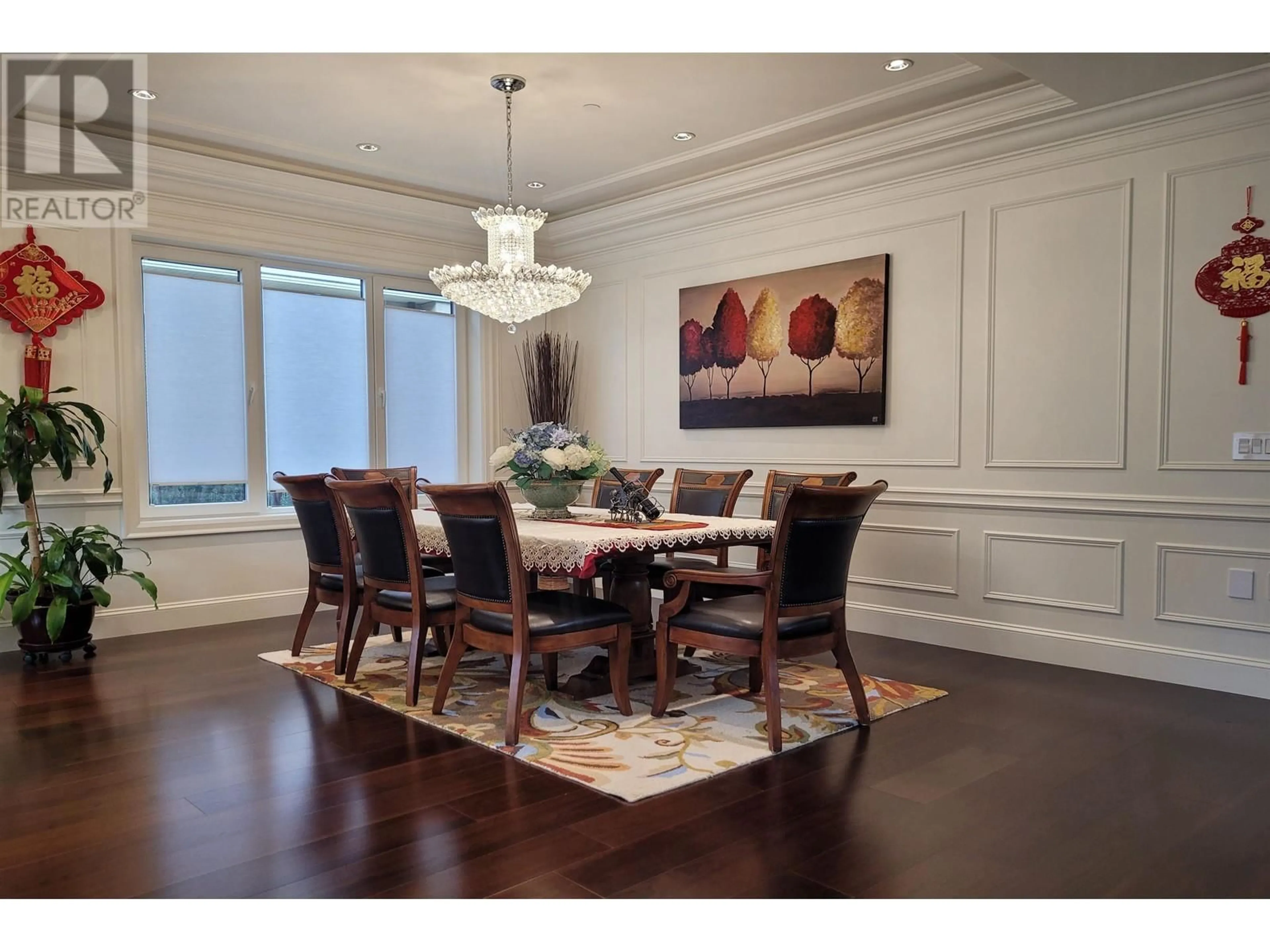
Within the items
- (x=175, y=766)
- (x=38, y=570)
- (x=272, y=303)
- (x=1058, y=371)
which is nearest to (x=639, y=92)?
(x=1058, y=371)

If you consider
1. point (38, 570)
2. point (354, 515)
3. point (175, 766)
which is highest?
point (354, 515)

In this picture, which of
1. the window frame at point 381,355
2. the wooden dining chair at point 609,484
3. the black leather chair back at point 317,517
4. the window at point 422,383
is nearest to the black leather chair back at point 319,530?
the black leather chair back at point 317,517

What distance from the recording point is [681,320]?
606cm

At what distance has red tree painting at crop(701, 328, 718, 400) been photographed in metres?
5.86

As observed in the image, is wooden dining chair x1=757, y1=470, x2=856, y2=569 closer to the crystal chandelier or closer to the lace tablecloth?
the lace tablecloth

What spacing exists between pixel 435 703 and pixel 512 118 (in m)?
3.12

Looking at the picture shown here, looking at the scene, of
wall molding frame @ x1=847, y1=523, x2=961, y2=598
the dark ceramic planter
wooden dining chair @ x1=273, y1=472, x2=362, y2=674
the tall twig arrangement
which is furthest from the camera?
the tall twig arrangement

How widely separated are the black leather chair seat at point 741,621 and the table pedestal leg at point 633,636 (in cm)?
37

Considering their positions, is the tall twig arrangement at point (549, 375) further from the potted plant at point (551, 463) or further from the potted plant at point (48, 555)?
the potted plant at point (48, 555)

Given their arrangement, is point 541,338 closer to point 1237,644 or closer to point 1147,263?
point 1147,263

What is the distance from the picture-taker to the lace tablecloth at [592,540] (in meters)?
3.23

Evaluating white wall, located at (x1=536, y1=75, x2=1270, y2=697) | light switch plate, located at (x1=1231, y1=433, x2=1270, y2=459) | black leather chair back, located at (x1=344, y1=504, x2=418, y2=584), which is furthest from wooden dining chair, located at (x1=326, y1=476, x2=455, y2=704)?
light switch plate, located at (x1=1231, y1=433, x2=1270, y2=459)

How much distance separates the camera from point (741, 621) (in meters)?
3.17

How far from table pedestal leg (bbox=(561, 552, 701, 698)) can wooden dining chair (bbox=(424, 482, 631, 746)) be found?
272 mm
